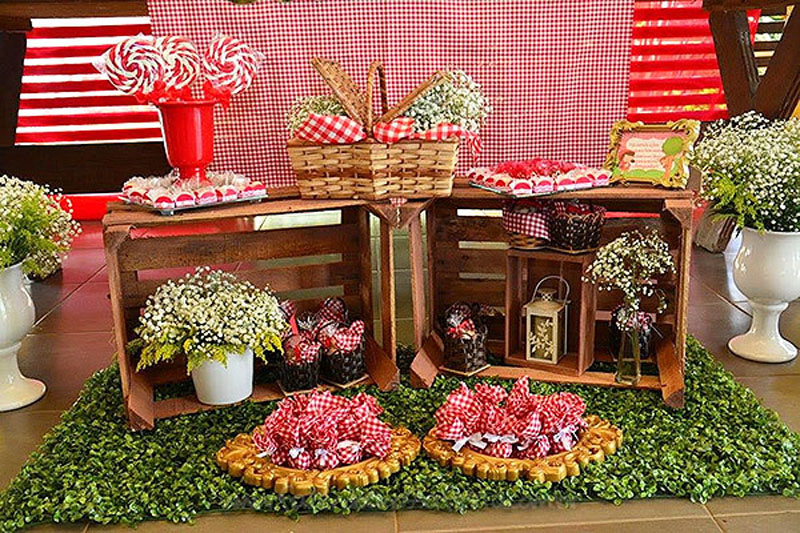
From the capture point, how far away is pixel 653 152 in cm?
324

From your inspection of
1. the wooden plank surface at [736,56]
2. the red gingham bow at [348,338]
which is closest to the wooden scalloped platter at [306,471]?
the red gingham bow at [348,338]

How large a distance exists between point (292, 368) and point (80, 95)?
4.15 metres

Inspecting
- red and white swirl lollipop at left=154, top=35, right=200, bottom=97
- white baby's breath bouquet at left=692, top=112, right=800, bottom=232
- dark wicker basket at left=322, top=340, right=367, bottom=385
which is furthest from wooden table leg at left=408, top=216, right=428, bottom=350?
white baby's breath bouquet at left=692, top=112, right=800, bottom=232

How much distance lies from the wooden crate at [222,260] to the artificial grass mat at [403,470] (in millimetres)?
121

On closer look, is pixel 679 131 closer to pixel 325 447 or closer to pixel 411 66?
pixel 411 66

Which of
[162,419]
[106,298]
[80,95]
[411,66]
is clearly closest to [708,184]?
[411,66]

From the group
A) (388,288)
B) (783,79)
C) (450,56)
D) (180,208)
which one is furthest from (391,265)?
(783,79)

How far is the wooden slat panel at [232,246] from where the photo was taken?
319cm

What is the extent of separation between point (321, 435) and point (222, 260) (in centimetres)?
98

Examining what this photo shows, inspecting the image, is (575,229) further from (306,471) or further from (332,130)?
(306,471)

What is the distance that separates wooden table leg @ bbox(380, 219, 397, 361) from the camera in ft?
10.5

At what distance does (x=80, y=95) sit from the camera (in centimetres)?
645

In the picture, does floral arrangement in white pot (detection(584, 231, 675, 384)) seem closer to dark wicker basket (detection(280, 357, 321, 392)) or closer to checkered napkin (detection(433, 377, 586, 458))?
checkered napkin (detection(433, 377, 586, 458))

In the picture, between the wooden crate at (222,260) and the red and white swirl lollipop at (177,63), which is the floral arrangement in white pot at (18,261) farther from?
the red and white swirl lollipop at (177,63)
